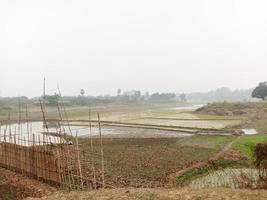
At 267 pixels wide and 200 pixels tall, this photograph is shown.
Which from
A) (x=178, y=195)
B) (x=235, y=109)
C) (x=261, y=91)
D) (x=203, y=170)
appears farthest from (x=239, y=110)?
(x=178, y=195)

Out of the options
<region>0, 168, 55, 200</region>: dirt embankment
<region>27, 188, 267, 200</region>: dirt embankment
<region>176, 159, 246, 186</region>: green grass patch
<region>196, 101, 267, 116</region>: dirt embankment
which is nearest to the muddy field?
<region>176, 159, 246, 186</region>: green grass patch

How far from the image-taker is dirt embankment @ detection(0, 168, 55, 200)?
39.9 ft

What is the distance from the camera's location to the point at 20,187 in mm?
13320

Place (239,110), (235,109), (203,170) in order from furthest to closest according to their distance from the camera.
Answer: (235,109), (239,110), (203,170)

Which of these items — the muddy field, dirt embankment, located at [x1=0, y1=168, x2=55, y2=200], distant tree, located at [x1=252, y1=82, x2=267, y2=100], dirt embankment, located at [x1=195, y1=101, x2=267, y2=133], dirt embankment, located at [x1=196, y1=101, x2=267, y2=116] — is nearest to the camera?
dirt embankment, located at [x1=0, y1=168, x2=55, y2=200]

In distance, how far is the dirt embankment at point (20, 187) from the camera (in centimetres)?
1216

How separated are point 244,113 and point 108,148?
92.0ft

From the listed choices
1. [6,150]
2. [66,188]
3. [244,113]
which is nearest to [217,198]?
[66,188]

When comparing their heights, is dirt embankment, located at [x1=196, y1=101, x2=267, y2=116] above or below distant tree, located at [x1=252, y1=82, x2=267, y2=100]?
below

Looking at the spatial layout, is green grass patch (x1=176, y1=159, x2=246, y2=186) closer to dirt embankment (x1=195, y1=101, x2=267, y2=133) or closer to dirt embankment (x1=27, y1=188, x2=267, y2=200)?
dirt embankment (x1=27, y1=188, x2=267, y2=200)

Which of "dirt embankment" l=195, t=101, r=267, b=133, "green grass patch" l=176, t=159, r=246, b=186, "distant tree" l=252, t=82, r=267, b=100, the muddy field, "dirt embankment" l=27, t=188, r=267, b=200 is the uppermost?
"distant tree" l=252, t=82, r=267, b=100

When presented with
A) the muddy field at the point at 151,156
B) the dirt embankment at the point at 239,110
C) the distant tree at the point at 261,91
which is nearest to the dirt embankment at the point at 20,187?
the muddy field at the point at 151,156

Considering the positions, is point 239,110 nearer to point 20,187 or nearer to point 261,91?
point 261,91

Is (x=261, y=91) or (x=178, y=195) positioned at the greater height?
(x=261, y=91)
